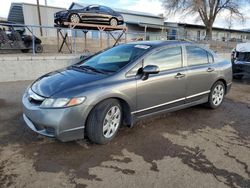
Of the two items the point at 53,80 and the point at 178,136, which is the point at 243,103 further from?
the point at 53,80

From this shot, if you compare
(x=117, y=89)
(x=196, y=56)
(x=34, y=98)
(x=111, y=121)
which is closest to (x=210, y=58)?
(x=196, y=56)

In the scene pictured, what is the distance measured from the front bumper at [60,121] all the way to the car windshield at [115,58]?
3.26 ft

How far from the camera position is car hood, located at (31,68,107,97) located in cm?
355

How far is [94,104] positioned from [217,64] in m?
3.31

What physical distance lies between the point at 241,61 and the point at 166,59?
6.34 m

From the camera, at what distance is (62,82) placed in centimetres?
371

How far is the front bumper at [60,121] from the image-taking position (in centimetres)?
334

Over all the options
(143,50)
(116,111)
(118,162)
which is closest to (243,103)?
(143,50)

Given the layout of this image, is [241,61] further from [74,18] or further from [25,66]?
[74,18]

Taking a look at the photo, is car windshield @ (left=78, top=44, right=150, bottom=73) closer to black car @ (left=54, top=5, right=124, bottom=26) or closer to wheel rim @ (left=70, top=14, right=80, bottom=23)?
wheel rim @ (left=70, top=14, right=80, bottom=23)

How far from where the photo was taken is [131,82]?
3.96 meters

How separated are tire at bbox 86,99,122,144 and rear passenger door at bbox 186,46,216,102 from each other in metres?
1.77

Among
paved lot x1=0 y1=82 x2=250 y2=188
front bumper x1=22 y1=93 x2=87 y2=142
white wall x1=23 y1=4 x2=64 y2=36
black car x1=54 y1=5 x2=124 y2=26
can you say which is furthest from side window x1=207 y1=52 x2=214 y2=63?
white wall x1=23 y1=4 x2=64 y2=36

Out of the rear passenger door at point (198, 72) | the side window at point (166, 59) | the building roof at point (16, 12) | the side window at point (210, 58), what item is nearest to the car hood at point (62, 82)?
the side window at point (166, 59)
